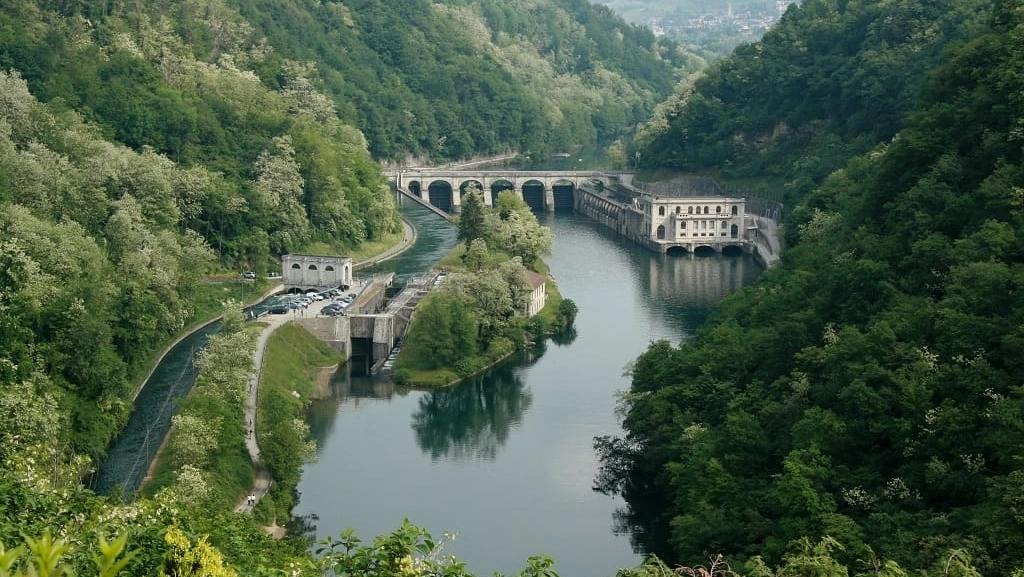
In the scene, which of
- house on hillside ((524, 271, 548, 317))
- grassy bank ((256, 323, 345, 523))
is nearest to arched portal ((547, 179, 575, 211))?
house on hillside ((524, 271, 548, 317))

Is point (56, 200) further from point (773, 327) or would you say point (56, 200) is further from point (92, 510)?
point (92, 510)

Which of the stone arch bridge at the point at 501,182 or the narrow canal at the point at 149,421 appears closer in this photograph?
the narrow canal at the point at 149,421

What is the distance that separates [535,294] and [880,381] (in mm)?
35386

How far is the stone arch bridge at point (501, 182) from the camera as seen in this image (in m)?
124

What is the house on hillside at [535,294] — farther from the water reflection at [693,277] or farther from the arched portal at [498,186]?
the arched portal at [498,186]

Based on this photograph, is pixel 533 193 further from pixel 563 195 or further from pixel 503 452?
pixel 503 452

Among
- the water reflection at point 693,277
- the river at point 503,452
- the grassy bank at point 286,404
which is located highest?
the water reflection at point 693,277

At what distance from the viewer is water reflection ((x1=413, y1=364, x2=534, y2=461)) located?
168 ft

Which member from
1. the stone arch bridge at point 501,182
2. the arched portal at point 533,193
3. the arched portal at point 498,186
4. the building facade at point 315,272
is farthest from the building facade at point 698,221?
the building facade at point 315,272

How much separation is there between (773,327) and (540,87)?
131 meters

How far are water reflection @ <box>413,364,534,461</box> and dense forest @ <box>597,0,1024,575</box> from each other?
18.6 ft

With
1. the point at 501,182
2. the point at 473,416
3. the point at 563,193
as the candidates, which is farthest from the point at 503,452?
the point at 501,182

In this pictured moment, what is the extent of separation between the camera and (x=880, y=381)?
3716cm

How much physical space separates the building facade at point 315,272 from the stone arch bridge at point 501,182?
4873 cm
